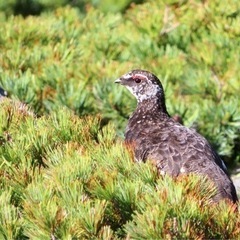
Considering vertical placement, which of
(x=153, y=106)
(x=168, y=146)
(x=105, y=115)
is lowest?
(x=105, y=115)

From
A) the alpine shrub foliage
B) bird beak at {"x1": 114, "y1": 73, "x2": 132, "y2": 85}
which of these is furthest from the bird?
the alpine shrub foliage

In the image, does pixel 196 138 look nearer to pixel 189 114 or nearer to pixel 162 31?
pixel 189 114

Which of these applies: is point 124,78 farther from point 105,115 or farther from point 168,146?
point 168,146

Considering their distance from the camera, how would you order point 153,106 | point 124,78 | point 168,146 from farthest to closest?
point 124,78 < point 153,106 < point 168,146

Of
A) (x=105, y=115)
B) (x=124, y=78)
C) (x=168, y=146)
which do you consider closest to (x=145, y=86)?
(x=124, y=78)

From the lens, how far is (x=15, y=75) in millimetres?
9383

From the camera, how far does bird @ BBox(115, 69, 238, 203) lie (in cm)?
626

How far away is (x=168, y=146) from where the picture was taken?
22.1 feet

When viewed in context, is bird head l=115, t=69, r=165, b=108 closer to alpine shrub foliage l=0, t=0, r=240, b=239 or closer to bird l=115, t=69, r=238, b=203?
bird l=115, t=69, r=238, b=203

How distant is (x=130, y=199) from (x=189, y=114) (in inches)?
184

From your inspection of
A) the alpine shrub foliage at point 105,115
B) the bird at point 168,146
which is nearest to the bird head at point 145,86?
the bird at point 168,146

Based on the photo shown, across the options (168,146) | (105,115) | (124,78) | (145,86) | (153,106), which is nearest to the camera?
(168,146)

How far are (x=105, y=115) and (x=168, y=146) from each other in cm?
249

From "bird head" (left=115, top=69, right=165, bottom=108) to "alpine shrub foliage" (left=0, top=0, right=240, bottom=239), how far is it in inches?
18.0
